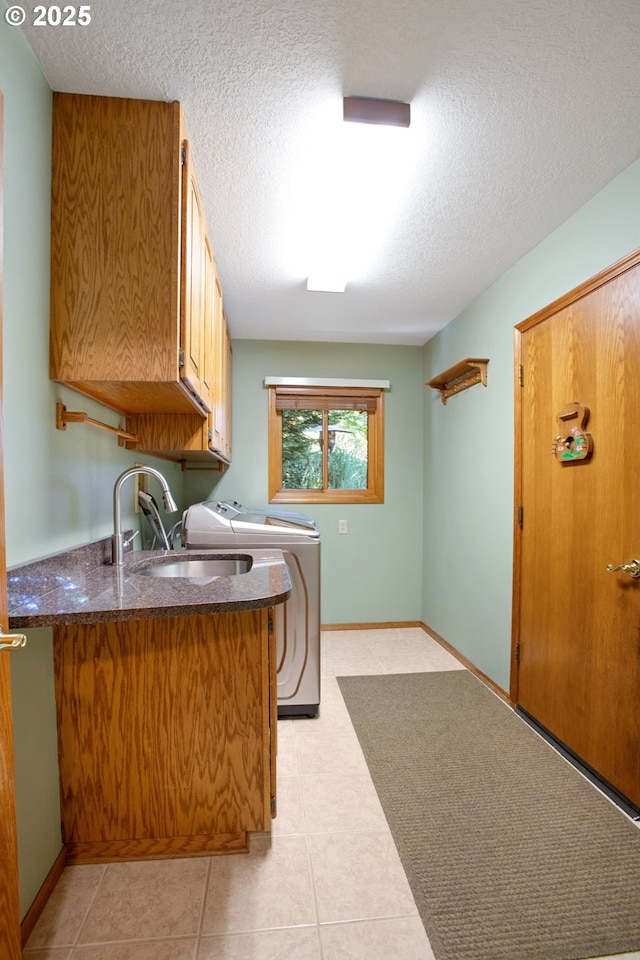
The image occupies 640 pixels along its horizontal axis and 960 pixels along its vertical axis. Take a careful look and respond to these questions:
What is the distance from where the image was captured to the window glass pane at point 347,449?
369cm

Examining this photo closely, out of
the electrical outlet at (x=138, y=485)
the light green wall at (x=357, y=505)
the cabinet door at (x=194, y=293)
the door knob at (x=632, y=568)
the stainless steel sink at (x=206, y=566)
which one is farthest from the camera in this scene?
the light green wall at (x=357, y=505)

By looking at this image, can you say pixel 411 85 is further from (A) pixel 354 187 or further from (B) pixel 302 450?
(B) pixel 302 450

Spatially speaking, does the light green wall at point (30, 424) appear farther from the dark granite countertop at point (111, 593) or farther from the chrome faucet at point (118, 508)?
the chrome faucet at point (118, 508)

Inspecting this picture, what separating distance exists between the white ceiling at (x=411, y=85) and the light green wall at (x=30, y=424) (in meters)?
0.21

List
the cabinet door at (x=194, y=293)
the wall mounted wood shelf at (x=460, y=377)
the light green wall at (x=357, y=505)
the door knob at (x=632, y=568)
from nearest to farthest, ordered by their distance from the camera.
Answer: the cabinet door at (x=194, y=293) → the door knob at (x=632, y=568) → the wall mounted wood shelf at (x=460, y=377) → the light green wall at (x=357, y=505)

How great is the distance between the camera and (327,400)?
3.62m

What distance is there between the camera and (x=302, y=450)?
144 inches

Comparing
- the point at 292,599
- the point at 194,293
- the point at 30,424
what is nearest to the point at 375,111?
the point at 194,293

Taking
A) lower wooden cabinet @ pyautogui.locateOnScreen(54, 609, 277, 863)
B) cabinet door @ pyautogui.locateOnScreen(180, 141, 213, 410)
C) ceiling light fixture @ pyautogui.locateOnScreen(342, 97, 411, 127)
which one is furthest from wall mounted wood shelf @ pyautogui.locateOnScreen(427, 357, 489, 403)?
lower wooden cabinet @ pyautogui.locateOnScreen(54, 609, 277, 863)

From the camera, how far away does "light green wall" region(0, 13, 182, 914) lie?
109 cm

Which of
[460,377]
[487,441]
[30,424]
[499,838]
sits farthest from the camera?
[460,377]

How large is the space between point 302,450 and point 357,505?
0.65 meters

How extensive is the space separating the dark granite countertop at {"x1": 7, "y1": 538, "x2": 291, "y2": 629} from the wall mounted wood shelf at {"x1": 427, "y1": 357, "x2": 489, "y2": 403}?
1814 millimetres

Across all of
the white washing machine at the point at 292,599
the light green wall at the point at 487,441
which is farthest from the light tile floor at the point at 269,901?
the light green wall at the point at 487,441
